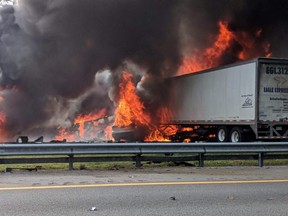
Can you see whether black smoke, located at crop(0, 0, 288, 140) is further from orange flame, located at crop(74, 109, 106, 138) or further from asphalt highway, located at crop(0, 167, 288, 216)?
asphalt highway, located at crop(0, 167, 288, 216)

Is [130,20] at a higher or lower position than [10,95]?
higher

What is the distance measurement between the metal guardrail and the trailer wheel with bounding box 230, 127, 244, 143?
6194mm

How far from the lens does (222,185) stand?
25.9ft

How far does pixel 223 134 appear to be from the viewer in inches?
742

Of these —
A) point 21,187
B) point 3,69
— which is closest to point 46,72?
point 3,69

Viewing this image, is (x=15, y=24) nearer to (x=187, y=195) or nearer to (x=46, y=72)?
(x=46, y=72)

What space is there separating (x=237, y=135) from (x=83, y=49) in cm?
931

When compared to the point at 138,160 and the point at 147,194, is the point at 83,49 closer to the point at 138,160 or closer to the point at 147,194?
the point at 138,160

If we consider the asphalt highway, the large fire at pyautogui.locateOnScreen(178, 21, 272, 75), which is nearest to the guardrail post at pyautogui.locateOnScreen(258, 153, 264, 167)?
the asphalt highway

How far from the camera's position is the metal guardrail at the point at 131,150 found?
9.45 m

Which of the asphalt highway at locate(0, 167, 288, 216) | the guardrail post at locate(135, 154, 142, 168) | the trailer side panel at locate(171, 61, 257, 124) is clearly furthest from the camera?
the trailer side panel at locate(171, 61, 257, 124)

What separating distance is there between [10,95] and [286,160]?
1361cm

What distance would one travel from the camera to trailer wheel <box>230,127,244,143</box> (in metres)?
17.3

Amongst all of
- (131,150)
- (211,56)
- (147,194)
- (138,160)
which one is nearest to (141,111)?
(211,56)
